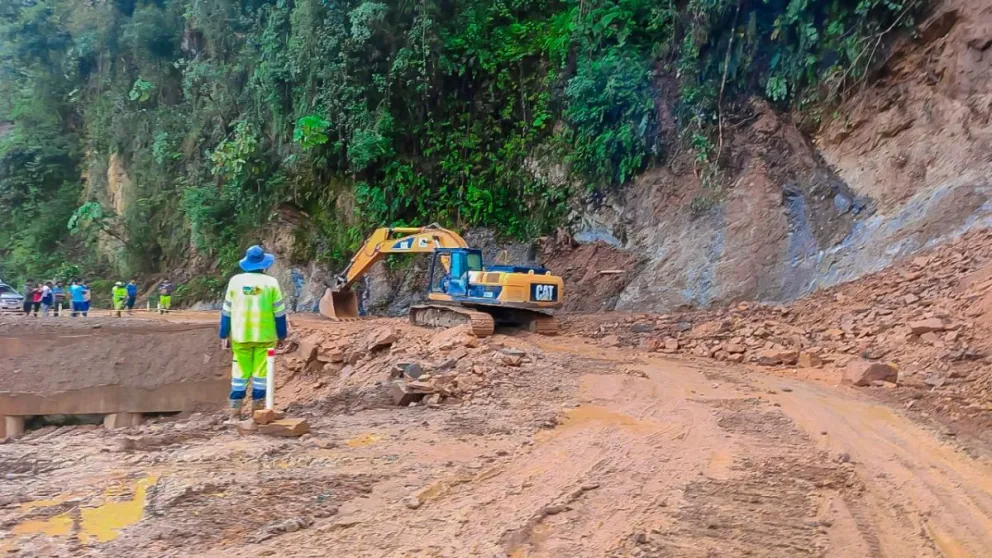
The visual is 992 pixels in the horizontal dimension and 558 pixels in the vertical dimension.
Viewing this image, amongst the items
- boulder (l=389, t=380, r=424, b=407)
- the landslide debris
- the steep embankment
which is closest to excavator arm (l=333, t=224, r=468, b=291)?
the landslide debris

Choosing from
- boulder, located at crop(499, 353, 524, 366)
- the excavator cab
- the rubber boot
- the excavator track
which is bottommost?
the rubber boot

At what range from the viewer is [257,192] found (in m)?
24.7

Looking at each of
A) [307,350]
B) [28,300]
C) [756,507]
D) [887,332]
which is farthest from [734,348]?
[28,300]

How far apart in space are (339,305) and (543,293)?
648 cm

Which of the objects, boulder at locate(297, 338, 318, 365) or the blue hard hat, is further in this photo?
boulder at locate(297, 338, 318, 365)

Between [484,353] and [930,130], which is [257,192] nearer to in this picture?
[484,353]

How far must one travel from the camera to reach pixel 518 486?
4840 mm

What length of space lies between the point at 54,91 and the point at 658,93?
3024 cm

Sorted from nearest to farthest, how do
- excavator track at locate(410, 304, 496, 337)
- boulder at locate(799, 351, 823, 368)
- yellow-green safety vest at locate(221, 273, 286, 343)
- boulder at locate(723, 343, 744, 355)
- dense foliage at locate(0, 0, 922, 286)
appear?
yellow-green safety vest at locate(221, 273, 286, 343), boulder at locate(799, 351, 823, 368), boulder at locate(723, 343, 744, 355), excavator track at locate(410, 304, 496, 337), dense foliage at locate(0, 0, 922, 286)

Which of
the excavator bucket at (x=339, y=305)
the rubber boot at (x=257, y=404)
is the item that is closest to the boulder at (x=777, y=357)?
the rubber boot at (x=257, y=404)

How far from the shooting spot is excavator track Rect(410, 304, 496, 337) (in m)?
13.6

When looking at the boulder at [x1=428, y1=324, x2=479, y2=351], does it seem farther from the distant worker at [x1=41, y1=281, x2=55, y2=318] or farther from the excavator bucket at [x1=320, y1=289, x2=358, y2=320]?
the distant worker at [x1=41, y1=281, x2=55, y2=318]

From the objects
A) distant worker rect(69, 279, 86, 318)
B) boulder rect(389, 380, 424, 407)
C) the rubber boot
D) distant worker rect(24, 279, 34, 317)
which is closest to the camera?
the rubber boot

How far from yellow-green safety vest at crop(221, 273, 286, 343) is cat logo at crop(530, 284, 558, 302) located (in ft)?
25.7
